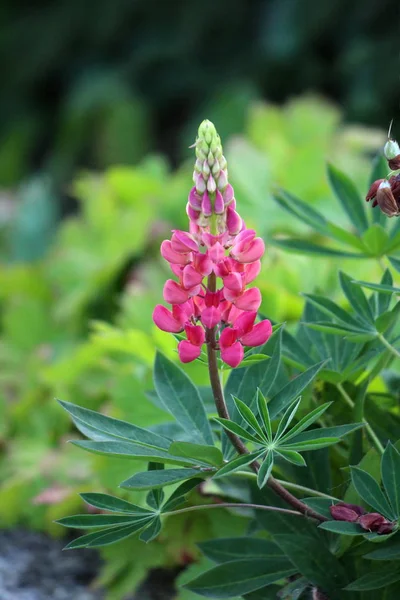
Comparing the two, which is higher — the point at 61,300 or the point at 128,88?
the point at 128,88

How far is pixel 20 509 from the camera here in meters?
1.45

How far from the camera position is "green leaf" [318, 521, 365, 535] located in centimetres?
72

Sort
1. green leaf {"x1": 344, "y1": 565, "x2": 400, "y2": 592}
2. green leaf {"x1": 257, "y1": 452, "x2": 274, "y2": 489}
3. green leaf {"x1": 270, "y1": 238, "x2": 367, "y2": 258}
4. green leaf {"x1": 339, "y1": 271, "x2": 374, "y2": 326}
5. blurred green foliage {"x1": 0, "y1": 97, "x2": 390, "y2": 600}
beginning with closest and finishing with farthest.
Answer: green leaf {"x1": 257, "y1": 452, "x2": 274, "y2": 489}, green leaf {"x1": 344, "y1": 565, "x2": 400, "y2": 592}, green leaf {"x1": 339, "y1": 271, "x2": 374, "y2": 326}, green leaf {"x1": 270, "y1": 238, "x2": 367, "y2": 258}, blurred green foliage {"x1": 0, "y1": 97, "x2": 390, "y2": 600}

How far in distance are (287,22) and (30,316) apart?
2.25 m

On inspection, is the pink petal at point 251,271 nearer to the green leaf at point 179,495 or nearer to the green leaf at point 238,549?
the green leaf at point 179,495

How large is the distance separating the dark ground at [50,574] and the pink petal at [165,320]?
2.27 feet

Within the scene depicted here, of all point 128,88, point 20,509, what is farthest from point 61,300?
point 128,88

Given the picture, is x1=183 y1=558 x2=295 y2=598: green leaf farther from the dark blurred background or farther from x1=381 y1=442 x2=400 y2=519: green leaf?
the dark blurred background

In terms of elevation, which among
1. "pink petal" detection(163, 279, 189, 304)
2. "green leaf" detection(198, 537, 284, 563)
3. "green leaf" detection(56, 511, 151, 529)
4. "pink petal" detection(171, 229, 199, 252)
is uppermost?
"pink petal" detection(171, 229, 199, 252)

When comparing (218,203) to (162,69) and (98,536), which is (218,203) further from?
(162,69)

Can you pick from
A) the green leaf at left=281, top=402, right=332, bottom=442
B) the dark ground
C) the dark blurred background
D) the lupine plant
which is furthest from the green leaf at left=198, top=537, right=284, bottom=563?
the dark blurred background

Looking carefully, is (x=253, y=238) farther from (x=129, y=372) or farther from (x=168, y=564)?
(x=168, y=564)

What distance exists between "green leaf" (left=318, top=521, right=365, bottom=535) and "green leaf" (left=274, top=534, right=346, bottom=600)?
0.10 m

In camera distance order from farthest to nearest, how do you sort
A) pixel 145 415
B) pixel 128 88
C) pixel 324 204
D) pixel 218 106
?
pixel 128 88, pixel 218 106, pixel 324 204, pixel 145 415
